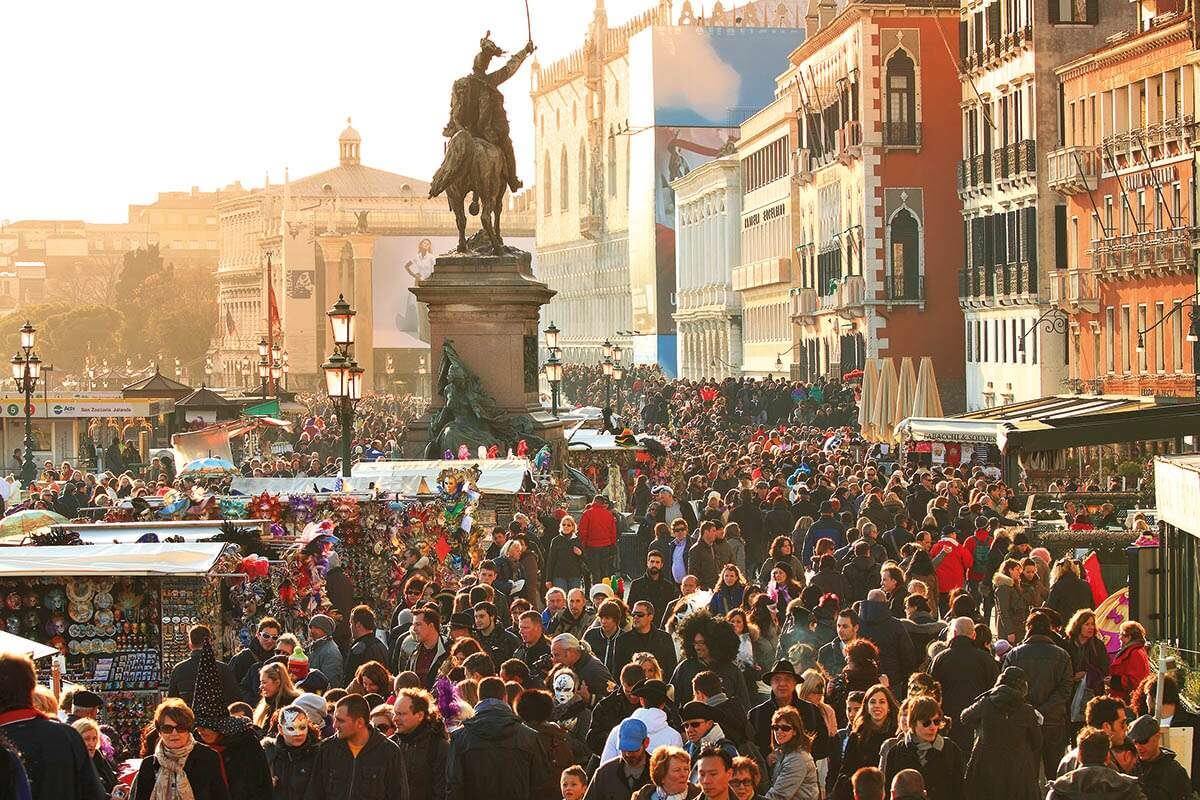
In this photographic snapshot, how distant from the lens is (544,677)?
1462 cm

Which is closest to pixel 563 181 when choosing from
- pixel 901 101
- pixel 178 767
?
pixel 901 101

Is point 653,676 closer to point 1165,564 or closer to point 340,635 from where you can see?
point 340,635

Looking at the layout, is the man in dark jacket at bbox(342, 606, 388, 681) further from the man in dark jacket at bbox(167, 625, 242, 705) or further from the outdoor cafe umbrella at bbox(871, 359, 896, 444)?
the outdoor cafe umbrella at bbox(871, 359, 896, 444)

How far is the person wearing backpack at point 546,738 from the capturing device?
471 inches

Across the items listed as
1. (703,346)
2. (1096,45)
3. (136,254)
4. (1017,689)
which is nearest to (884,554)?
(1017,689)

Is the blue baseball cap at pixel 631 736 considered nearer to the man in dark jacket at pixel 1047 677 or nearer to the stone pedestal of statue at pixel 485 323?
the man in dark jacket at pixel 1047 677

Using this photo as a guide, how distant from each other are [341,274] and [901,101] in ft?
345

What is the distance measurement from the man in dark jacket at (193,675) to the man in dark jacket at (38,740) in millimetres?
1991

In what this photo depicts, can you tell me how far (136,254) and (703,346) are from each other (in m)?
73.4

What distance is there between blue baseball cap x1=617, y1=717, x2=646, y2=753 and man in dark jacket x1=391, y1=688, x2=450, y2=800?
1.02 meters

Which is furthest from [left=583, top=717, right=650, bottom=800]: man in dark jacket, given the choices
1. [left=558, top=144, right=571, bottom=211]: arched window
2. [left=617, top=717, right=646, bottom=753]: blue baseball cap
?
[left=558, top=144, right=571, bottom=211]: arched window

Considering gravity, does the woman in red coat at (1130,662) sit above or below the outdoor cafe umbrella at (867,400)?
below

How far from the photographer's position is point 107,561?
16.9 metres

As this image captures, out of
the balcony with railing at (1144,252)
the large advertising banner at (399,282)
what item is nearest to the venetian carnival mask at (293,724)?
the balcony with railing at (1144,252)
